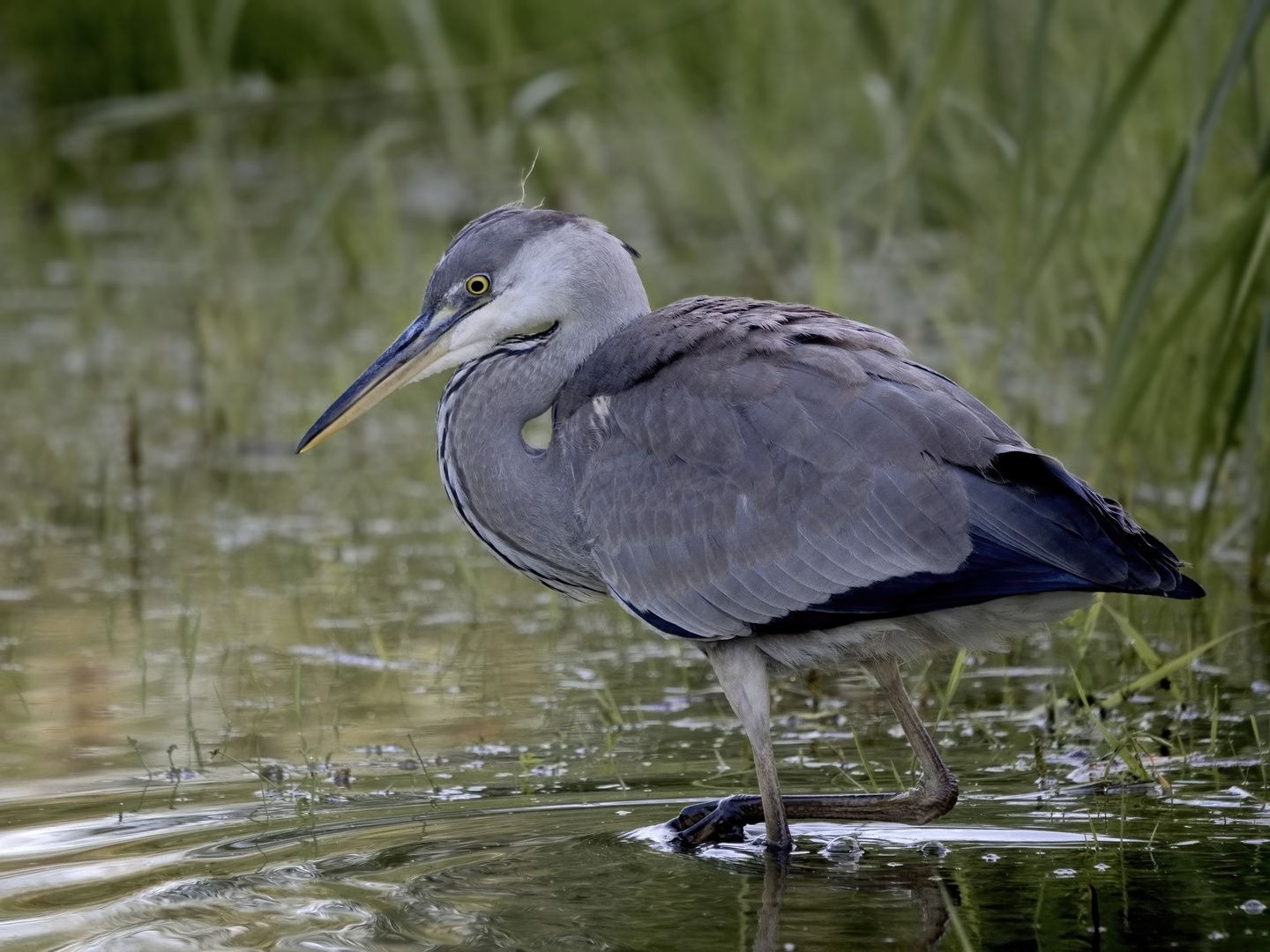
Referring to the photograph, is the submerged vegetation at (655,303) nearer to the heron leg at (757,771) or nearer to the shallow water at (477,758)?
the shallow water at (477,758)

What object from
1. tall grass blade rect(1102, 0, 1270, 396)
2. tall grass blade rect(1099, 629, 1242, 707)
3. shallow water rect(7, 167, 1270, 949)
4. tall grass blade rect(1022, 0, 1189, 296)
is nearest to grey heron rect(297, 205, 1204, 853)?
shallow water rect(7, 167, 1270, 949)

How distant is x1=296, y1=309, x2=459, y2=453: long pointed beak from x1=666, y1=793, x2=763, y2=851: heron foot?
1.35 metres

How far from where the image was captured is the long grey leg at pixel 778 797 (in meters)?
4.11

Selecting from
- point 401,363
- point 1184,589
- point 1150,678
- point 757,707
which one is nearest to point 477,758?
point 757,707

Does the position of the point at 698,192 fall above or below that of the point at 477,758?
above

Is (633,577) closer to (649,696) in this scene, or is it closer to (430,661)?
(649,696)

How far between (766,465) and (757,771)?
0.66 meters

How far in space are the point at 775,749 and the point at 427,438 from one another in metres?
3.83

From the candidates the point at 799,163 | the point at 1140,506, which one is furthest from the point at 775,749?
the point at 799,163

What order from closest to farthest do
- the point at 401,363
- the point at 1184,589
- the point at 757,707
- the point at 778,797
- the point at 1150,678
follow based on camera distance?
the point at 1184,589 < the point at 778,797 < the point at 757,707 < the point at 1150,678 < the point at 401,363

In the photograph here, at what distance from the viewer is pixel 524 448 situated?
4.66 m

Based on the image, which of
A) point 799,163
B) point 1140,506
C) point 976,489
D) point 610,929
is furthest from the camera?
point 799,163

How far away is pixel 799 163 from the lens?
33.7 ft

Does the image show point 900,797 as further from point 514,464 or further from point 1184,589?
point 514,464
